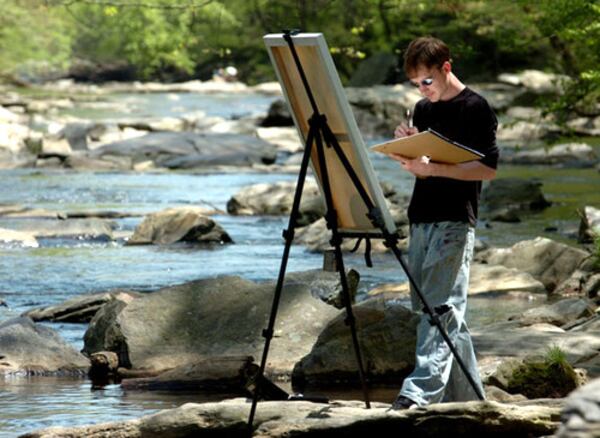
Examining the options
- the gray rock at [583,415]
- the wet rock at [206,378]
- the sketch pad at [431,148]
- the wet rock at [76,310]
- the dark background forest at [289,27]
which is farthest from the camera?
the dark background forest at [289,27]

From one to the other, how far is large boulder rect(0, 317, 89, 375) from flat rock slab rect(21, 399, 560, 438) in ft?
8.29

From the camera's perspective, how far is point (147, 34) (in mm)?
67938

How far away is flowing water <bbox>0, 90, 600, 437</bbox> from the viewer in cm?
712

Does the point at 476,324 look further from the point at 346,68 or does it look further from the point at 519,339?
the point at 346,68

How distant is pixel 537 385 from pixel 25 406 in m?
2.55

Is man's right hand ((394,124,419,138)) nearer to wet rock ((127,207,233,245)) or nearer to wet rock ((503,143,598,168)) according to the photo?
wet rock ((127,207,233,245))

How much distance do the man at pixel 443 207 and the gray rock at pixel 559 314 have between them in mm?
3648

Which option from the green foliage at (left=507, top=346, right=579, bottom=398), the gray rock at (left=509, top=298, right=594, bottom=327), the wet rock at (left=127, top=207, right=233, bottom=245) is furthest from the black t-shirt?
the wet rock at (left=127, top=207, right=233, bottom=245)

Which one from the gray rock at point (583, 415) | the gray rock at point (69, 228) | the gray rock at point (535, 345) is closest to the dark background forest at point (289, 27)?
the gray rock at point (69, 228)

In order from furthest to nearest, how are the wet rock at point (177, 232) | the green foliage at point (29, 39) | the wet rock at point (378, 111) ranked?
the green foliage at point (29, 39), the wet rock at point (378, 111), the wet rock at point (177, 232)

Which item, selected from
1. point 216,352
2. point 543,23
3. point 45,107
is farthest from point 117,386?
point 45,107

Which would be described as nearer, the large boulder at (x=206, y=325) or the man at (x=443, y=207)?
the man at (x=443, y=207)

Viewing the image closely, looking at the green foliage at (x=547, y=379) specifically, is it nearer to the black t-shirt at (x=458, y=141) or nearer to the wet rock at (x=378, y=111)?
the black t-shirt at (x=458, y=141)

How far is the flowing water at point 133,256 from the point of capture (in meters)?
7.12
